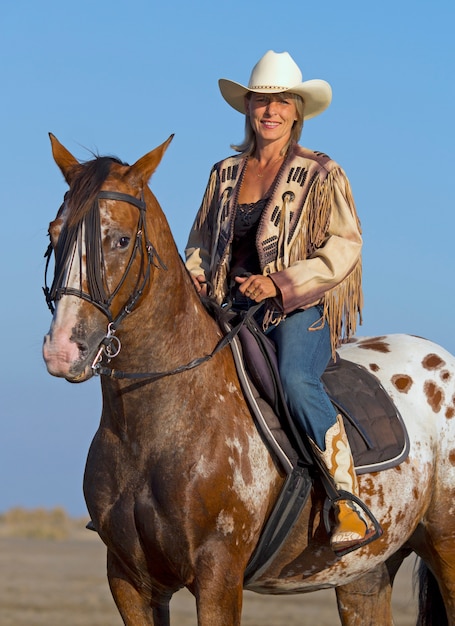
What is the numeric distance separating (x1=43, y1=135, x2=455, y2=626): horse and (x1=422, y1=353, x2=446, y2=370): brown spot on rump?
1.50 metres

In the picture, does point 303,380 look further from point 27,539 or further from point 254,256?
point 27,539

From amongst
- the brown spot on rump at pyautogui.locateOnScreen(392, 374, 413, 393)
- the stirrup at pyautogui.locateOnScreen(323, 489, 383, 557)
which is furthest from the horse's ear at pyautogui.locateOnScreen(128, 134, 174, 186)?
the brown spot on rump at pyautogui.locateOnScreen(392, 374, 413, 393)

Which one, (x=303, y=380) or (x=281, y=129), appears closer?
(x=303, y=380)

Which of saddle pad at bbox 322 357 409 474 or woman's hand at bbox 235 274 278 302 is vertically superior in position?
woman's hand at bbox 235 274 278 302

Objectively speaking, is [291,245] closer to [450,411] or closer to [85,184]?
[85,184]

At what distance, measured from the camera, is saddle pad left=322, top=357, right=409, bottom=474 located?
6227 mm

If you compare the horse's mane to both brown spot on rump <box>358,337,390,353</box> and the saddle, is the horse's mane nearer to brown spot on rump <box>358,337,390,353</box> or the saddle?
the saddle

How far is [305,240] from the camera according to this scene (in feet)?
20.0

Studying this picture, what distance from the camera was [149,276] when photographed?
5.18 m

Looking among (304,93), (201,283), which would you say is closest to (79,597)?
(201,283)

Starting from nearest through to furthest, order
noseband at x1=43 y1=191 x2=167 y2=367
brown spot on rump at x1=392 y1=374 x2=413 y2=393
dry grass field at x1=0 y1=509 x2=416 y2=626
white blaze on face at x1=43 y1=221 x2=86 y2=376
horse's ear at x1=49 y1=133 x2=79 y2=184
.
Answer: white blaze on face at x1=43 y1=221 x2=86 y2=376, noseband at x1=43 y1=191 x2=167 y2=367, horse's ear at x1=49 y1=133 x2=79 y2=184, brown spot on rump at x1=392 y1=374 x2=413 y2=393, dry grass field at x1=0 y1=509 x2=416 y2=626

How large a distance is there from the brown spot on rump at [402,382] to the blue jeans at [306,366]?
3.12ft

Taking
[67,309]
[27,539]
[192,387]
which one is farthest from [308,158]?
[27,539]

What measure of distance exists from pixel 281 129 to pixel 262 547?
2445mm
